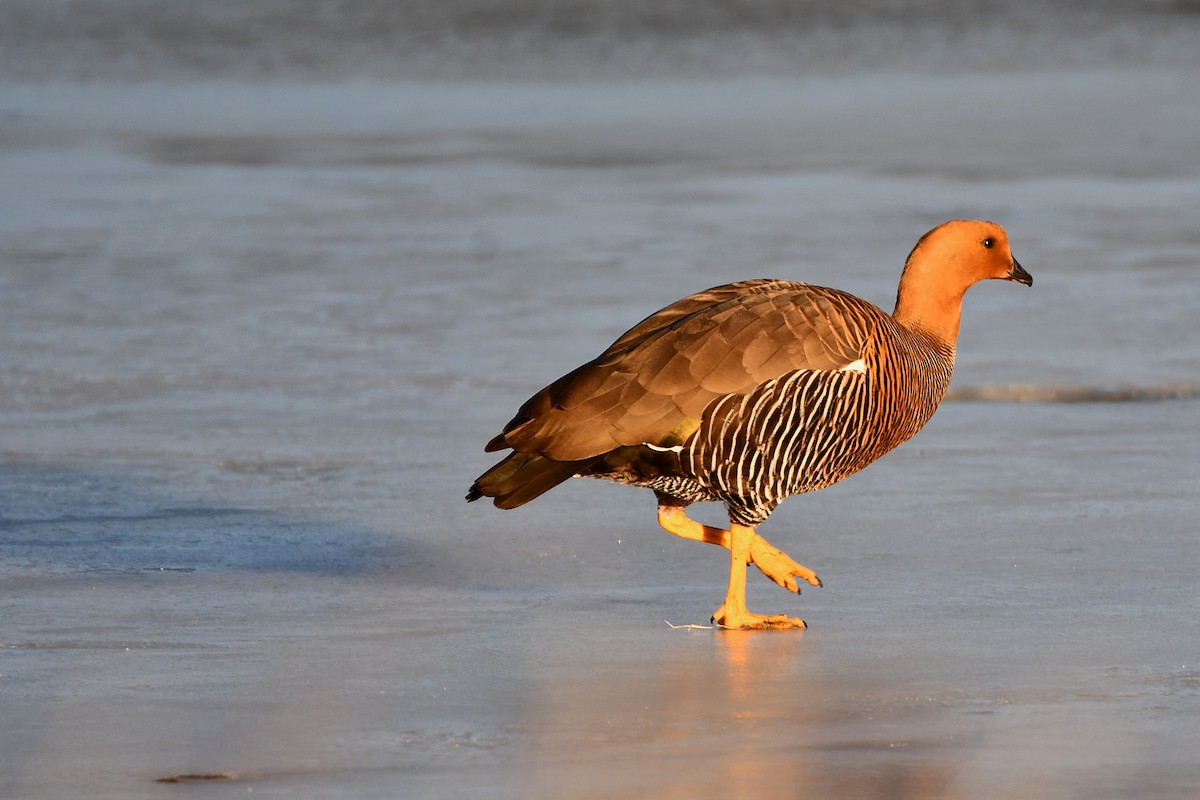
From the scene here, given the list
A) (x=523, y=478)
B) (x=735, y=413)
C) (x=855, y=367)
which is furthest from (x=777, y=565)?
(x=523, y=478)

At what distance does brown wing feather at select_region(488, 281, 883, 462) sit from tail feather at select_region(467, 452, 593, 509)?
0.13 feet

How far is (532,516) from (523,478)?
155cm

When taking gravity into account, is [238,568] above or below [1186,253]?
below

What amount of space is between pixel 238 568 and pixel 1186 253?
8493mm

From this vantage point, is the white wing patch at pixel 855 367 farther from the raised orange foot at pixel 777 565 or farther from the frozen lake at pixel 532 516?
the frozen lake at pixel 532 516

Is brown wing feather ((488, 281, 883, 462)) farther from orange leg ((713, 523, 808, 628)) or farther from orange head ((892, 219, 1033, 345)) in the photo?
orange head ((892, 219, 1033, 345))

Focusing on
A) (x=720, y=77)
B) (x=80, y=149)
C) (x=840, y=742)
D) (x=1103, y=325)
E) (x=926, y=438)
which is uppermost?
(x=720, y=77)

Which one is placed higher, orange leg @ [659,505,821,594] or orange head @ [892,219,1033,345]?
orange head @ [892,219,1033,345]

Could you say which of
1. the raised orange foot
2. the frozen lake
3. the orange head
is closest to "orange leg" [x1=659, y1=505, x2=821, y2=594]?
the raised orange foot

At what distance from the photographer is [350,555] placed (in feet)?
24.2

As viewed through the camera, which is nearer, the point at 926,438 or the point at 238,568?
the point at 238,568

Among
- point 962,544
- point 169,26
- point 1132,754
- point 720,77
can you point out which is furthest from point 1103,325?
point 169,26

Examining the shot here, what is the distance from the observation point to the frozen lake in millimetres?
5156

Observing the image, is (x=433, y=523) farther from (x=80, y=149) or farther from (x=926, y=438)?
(x=80, y=149)
